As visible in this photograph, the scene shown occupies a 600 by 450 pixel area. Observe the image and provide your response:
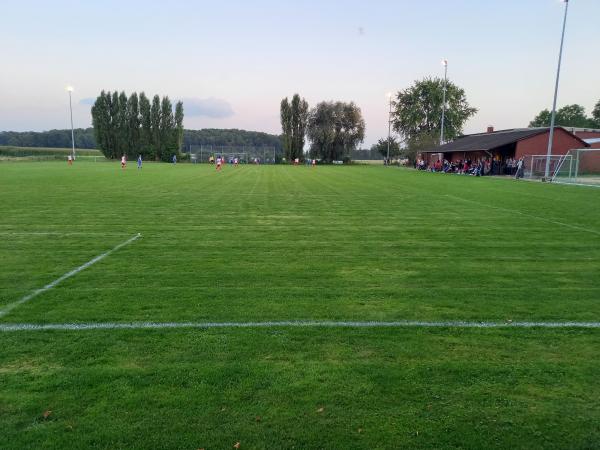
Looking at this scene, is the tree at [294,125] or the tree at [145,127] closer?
the tree at [145,127]

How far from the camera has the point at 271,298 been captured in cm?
550

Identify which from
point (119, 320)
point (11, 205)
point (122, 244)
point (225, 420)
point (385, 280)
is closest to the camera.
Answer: point (225, 420)

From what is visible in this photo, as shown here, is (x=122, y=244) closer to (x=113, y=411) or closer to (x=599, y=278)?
(x=113, y=411)

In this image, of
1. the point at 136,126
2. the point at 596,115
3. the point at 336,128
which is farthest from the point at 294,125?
the point at 596,115

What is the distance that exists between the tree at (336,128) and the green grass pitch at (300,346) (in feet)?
262

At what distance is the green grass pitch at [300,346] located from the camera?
9.66 ft

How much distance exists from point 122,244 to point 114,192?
11.3 metres

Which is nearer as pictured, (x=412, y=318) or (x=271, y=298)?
(x=412, y=318)

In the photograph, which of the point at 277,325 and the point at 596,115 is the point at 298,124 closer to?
the point at 596,115

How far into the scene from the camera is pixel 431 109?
79688 mm

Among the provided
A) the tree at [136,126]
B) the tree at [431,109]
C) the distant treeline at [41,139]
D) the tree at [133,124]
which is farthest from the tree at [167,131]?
the distant treeline at [41,139]

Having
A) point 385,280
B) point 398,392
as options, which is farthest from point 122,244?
point 398,392

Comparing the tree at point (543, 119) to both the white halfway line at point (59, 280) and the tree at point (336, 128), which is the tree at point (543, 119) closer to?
the tree at point (336, 128)

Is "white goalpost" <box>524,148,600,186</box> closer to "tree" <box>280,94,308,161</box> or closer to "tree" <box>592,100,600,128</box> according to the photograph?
"tree" <box>280,94,308,161</box>
